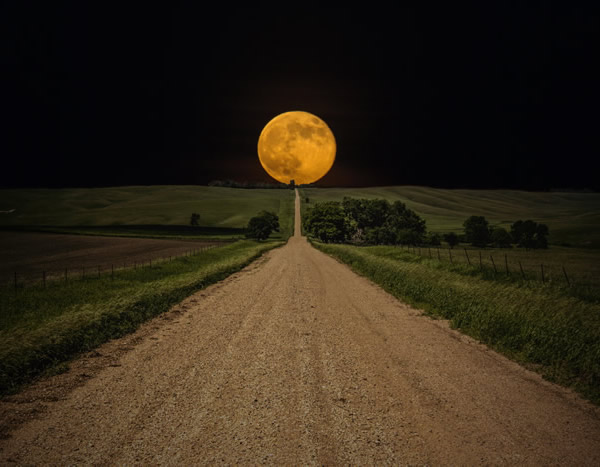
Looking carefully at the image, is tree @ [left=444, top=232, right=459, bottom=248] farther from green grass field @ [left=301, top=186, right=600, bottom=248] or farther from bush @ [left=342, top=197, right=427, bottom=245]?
green grass field @ [left=301, top=186, right=600, bottom=248]

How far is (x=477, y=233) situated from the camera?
7994cm

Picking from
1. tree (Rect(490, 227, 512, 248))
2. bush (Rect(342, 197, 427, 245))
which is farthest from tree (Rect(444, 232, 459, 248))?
tree (Rect(490, 227, 512, 248))

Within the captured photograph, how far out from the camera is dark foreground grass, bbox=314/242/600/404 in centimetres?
873

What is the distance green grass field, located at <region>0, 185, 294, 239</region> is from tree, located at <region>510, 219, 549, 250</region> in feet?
190

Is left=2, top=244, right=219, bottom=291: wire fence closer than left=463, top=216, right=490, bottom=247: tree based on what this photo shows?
Yes

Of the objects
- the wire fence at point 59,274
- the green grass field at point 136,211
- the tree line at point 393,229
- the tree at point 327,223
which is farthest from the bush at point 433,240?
the wire fence at point 59,274

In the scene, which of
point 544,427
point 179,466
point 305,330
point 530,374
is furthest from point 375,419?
point 305,330

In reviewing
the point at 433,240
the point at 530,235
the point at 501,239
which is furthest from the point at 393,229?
the point at 530,235

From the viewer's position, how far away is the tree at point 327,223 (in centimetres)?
8506

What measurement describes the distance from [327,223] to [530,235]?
1733 inches

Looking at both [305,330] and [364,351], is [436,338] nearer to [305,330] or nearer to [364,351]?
[364,351]

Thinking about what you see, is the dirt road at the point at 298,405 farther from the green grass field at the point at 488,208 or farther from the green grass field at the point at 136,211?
the green grass field at the point at 488,208

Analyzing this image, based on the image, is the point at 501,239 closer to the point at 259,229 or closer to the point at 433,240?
the point at 433,240

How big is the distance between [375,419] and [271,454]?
2.11 m
